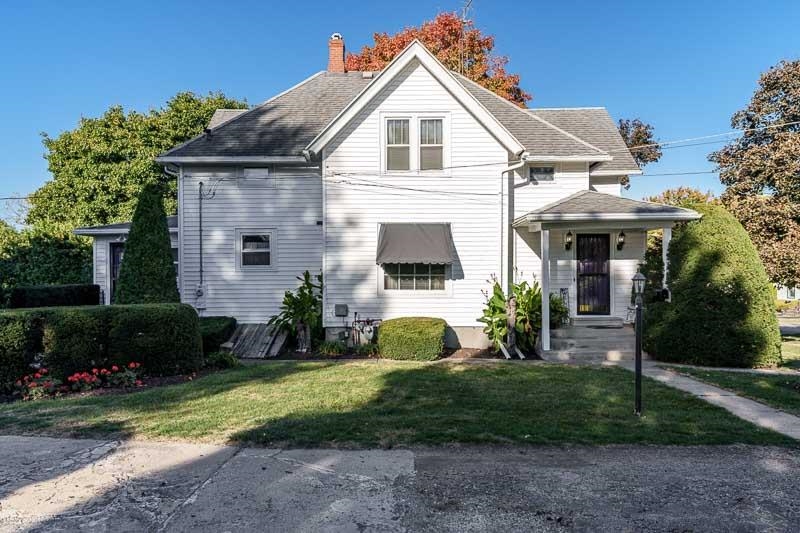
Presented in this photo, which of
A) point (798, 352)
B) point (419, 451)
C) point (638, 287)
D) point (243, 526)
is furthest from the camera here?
point (798, 352)

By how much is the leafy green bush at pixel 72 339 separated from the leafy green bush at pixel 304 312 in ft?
16.2

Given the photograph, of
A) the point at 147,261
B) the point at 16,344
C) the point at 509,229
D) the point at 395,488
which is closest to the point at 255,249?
the point at 147,261

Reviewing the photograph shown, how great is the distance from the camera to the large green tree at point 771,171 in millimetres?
16938

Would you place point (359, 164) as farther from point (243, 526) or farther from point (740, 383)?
point (243, 526)

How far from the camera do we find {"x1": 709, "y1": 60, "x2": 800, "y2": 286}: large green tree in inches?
667

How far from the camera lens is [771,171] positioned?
18750mm

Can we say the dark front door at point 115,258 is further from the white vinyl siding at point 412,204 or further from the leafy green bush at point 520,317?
the leafy green bush at point 520,317

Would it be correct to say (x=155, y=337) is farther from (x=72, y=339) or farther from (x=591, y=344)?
(x=591, y=344)

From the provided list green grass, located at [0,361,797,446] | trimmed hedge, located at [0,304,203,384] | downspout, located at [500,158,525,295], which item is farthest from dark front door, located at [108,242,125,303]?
downspout, located at [500,158,525,295]

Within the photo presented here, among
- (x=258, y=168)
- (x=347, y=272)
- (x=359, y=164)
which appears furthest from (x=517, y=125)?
(x=258, y=168)

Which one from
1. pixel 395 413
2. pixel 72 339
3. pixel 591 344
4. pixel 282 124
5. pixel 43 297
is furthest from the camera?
pixel 43 297

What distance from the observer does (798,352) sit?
42.7ft

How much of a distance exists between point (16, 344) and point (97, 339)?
1.13m

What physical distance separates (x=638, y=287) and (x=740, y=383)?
372 cm
